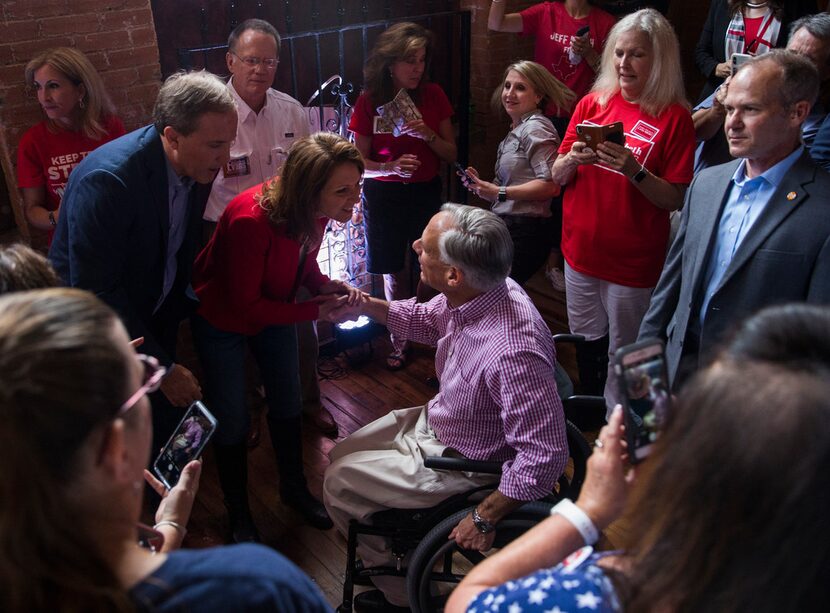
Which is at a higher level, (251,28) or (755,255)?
(251,28)

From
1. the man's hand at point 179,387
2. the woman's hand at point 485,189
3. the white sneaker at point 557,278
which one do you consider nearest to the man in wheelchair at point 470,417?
the man's hand at point 179,387

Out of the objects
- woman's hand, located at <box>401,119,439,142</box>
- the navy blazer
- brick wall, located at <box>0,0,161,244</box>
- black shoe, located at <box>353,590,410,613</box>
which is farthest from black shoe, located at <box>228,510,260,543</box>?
woman's hand, located at <box>401,119,439,142</box>

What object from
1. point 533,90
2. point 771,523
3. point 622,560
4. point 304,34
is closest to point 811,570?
point 771,523

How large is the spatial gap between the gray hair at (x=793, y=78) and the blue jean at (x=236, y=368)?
1.68m

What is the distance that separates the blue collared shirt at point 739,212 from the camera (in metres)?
2.00

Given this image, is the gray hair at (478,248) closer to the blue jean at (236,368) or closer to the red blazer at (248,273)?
the red blazer at (248,273)

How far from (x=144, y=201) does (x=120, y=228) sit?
0.10 meters

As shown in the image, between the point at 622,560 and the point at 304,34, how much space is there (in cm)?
277

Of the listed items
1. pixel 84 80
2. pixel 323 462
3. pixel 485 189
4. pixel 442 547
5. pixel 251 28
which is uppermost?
pixel 251 28

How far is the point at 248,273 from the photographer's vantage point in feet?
7.44

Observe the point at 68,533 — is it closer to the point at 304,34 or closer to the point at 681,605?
the point at 681,605

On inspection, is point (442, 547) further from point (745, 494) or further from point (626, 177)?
point (626, 177)

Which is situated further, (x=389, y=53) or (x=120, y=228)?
(x=389, y=53)

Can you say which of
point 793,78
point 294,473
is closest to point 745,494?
point 793,78
